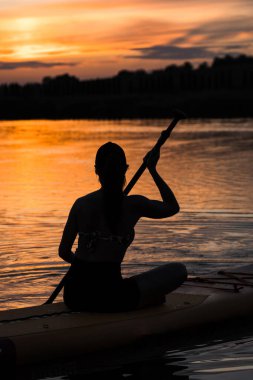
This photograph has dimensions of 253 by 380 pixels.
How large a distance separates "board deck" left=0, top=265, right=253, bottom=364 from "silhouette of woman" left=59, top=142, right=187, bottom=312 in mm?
152

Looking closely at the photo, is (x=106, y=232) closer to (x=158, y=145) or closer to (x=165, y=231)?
(x=158, y=145)

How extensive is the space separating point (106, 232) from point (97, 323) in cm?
66

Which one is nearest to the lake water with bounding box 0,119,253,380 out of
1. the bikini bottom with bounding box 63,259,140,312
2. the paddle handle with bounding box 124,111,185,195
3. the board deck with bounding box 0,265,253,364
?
the board deck with bounding box 0,265,253,364

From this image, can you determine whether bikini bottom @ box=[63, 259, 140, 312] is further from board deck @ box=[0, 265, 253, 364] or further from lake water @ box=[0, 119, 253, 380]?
lake water @ box=[0, 119, 253, 380]

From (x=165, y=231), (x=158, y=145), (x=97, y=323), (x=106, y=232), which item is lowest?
(x=165, y=231)

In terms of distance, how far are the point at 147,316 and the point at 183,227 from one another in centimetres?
562

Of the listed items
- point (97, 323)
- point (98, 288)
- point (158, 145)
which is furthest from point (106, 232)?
point (158, 145)

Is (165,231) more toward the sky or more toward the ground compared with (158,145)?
more toward the ground

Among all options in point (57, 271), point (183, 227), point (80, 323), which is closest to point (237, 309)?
point (80, 323)

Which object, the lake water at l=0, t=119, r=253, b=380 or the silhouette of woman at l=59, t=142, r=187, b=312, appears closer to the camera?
the silhouette of woman at l=59, t=142, r=187, b=312

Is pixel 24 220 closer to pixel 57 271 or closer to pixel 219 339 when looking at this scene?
pixel 57 271

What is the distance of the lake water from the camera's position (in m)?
6.72

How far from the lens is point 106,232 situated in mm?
6375

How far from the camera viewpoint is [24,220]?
13.2 meters
